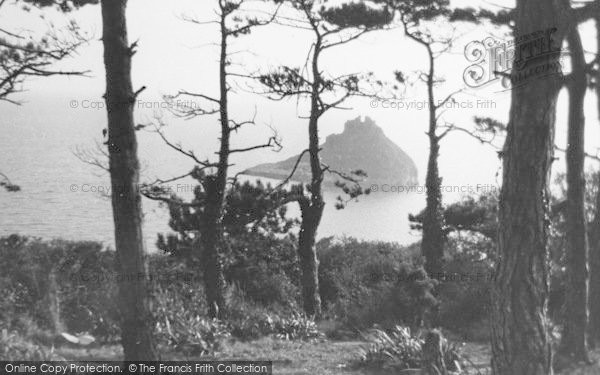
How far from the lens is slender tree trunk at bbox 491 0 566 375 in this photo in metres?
6.85

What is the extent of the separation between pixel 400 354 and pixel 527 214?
3.75 metres

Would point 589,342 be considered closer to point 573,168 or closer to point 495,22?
point 573,168

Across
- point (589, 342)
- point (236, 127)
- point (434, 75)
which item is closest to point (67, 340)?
point (236, 127)

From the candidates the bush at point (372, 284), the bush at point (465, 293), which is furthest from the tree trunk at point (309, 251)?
the bush at point (465, 293)

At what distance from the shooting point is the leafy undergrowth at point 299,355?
376 inches

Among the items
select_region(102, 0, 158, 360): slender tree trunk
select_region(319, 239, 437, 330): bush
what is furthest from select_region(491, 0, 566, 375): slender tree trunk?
select_region(319, 239, 437, 330): bush

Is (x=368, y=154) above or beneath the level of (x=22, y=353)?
above

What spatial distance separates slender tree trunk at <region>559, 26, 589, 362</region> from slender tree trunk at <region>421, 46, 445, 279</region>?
1402 cm

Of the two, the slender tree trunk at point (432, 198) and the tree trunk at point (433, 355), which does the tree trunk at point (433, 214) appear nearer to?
the slender tree trunk at point (432, 198)

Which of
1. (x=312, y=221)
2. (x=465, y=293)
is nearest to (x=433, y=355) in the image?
(x=465, y=293)

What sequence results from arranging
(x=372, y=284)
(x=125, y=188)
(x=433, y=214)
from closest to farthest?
1. (x=125, y=188)
2. (x=372, y=284)
3. (x=433, y=214)

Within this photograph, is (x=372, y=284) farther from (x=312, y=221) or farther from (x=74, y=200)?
(x=74, y=200)

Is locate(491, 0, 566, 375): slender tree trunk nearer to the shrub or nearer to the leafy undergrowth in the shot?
the leafy undergrowth

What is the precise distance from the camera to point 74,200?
40062mm
